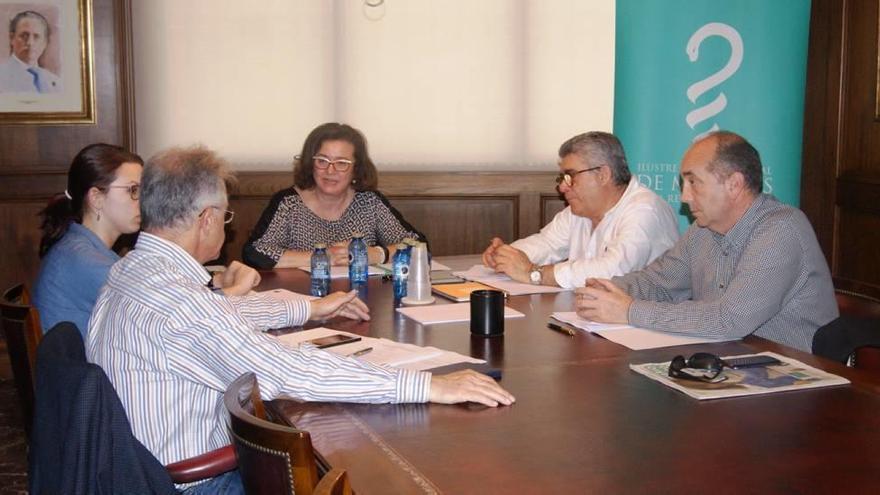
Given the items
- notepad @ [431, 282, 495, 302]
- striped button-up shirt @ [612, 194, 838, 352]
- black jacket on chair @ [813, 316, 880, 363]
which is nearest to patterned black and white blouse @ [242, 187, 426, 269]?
notepad @ [431, 282, 495, 302]

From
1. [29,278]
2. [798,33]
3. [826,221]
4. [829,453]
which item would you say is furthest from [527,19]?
[829,453]

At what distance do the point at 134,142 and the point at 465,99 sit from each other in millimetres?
1826

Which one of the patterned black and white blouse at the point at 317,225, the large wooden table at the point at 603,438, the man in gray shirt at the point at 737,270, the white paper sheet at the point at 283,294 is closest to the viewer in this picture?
the large wooden table at the point at 603,438

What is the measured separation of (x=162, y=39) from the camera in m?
5.06

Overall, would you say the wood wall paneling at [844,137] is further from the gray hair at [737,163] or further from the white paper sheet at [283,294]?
the white paper sheet at [283,294]

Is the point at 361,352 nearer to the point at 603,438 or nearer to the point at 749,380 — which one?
the point at 603,438

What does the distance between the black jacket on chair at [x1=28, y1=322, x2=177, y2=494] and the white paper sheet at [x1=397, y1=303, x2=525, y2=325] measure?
1.03 m

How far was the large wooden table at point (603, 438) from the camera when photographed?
150 cm

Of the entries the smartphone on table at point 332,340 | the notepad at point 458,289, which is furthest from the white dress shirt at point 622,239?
the smartphone on table at point 332,340

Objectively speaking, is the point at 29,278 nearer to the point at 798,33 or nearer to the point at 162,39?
the point at 162,39

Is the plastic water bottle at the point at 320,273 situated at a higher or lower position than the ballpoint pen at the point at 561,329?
higher

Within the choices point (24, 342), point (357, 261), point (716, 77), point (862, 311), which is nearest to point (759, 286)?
point (862, 311)

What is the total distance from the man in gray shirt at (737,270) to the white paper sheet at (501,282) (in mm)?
438

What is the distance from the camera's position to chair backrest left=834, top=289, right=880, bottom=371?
2451mm
